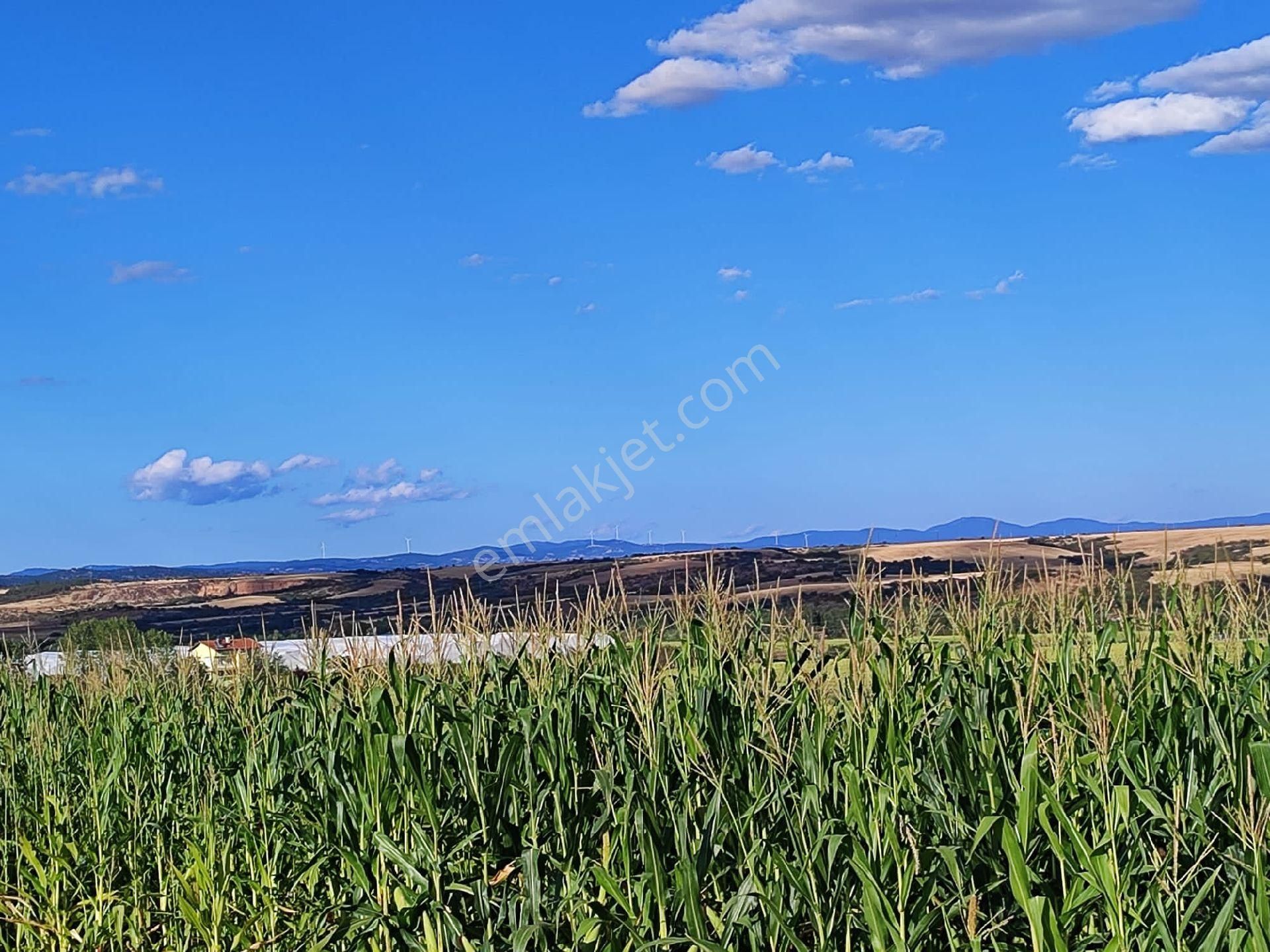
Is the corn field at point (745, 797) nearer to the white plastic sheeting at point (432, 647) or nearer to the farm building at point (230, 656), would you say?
the white plastic sheeting at point (432, 647)

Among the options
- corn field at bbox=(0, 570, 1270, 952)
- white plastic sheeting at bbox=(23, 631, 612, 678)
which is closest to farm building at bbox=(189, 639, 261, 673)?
corn field at bbox=(0, 570, 1270, 952)

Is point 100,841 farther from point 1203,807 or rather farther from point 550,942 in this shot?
point 1203,807

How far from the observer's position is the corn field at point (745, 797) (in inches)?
196

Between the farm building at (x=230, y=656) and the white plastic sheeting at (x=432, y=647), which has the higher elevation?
the white plastic sheeting at (x=432, y=647)

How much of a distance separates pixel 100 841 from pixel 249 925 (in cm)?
192

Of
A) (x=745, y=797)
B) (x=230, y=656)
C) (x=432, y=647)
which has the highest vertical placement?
(x=432, y=647)

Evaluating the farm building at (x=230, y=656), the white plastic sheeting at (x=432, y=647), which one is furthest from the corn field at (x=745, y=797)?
the farm building at (x=230, y=656)

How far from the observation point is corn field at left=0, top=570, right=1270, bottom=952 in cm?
497

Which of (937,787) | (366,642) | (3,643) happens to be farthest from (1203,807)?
(3,643)

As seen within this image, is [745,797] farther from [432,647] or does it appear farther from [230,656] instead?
[230,656]

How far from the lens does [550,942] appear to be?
6.12m

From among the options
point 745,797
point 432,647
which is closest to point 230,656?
point 432,647

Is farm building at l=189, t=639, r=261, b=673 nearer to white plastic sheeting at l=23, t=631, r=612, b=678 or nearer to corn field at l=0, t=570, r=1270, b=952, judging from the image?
corn field at l=0, t=570, r=1270, b=952

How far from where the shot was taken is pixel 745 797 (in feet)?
20.0
